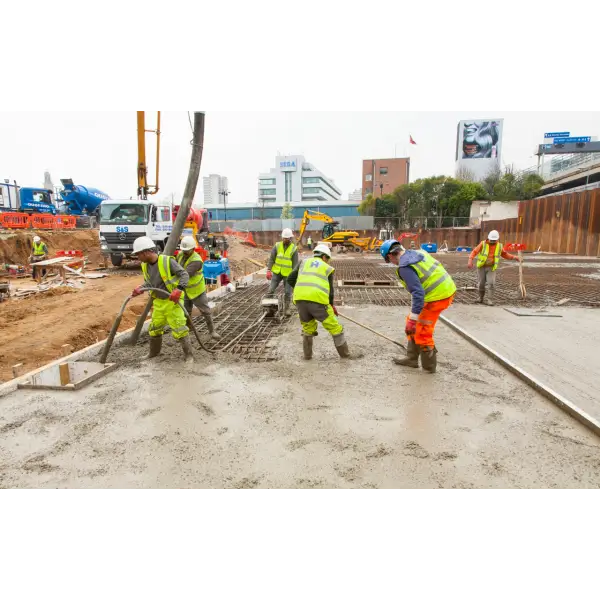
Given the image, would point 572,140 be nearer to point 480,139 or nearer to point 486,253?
point 480,139

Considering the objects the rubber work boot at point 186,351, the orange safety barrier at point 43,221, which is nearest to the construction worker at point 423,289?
the rubber work boot at point 186,351

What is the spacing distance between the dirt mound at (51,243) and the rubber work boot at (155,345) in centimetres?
1391

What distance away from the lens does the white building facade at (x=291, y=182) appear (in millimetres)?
88250

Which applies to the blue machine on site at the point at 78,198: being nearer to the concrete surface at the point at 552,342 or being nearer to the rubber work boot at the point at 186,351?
the rubber work boot at the point at 186,351

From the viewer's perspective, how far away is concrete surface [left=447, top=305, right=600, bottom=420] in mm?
4258

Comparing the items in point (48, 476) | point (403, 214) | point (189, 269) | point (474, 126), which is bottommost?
point (48, 476)

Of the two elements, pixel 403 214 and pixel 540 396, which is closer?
pixel 540 396

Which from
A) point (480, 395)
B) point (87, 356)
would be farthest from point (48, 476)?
point (480, 395)

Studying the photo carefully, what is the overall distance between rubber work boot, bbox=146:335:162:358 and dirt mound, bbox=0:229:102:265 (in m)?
13.9

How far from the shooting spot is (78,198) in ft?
74.2

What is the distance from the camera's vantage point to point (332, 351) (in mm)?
5457

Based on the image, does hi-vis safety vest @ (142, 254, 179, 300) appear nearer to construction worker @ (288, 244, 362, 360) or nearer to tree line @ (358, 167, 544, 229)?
construction worker @ (288, 244, 362, 360)

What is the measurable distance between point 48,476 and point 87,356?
8.84 ft

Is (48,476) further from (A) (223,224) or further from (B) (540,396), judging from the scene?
(A) (223,224)
